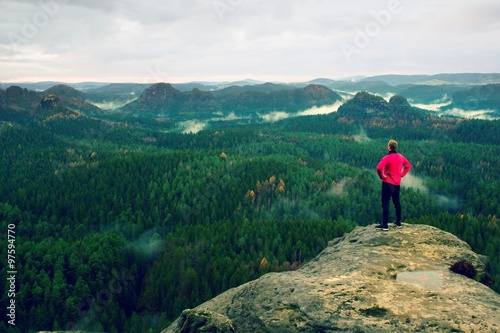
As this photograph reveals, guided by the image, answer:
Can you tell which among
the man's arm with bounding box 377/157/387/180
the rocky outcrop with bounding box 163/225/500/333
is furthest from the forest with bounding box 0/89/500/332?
the man's arm with bounding box 377/157/387/180

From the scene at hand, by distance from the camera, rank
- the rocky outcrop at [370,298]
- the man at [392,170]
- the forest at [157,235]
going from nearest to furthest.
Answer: the rocky outcrop at [370,298] < the man at [392,170] < the forest at [157,235]

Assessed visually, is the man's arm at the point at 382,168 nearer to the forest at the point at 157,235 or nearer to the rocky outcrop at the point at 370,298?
Result: the rocky outcrop at the point at 370,298

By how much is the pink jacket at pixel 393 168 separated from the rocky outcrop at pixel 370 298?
5426 mm

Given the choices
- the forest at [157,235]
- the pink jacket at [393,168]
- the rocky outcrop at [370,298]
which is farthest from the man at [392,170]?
the forest at [157,235]

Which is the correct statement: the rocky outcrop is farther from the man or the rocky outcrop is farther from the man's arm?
the man's arm

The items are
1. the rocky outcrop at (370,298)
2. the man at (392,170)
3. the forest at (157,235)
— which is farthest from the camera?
the forest at (157,235)

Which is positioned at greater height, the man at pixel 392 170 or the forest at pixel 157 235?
the man at pixel 392 170

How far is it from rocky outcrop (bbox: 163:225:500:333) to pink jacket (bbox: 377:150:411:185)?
17.8 feet

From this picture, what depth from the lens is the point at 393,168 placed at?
2891cm

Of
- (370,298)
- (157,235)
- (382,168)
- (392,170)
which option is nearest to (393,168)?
(392,170)

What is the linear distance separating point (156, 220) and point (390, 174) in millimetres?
141260

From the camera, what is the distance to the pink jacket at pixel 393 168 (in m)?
28.8

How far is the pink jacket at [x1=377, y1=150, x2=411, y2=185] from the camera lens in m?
28.8

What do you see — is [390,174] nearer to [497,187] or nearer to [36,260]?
[36,260]
